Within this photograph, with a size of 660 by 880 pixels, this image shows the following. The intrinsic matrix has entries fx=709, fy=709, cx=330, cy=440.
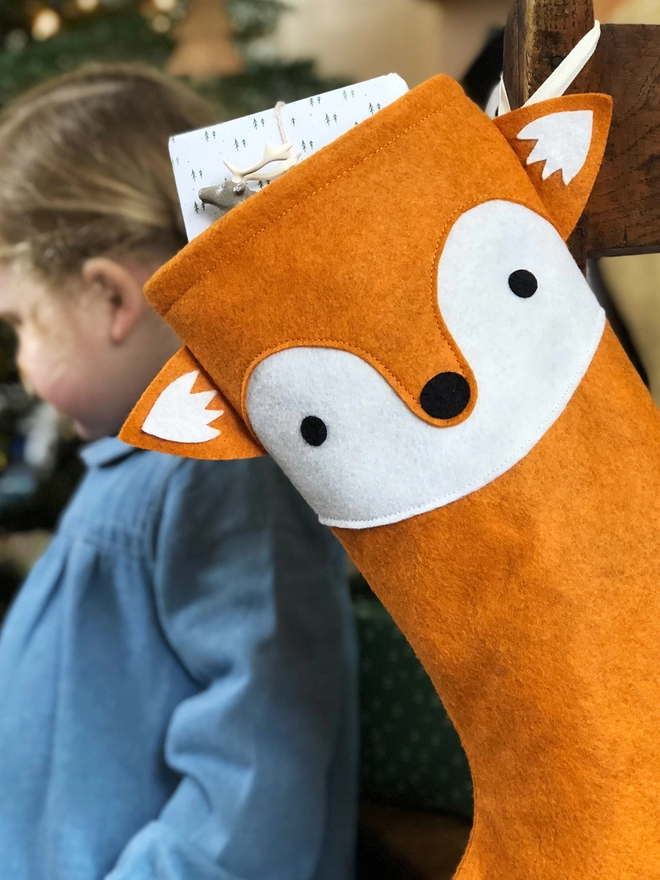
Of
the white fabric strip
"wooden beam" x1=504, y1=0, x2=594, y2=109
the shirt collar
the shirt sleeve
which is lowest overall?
the shirt sleeve

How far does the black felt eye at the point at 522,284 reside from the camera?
331 millimetres

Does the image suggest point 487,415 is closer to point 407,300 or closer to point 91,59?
point 407,300

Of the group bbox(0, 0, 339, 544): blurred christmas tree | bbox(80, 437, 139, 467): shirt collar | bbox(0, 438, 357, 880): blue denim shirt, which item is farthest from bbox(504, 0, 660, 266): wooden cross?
bbox(0, 0, 339, 544): blurred christmas tree

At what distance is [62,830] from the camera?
64 cm

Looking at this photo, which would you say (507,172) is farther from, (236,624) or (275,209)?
(236,624)

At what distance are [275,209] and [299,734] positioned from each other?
477mm

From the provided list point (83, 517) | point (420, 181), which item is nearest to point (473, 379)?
point (420, 181)

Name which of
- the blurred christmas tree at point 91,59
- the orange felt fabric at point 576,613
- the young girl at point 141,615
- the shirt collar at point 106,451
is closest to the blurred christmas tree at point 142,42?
the blurred christmas tree at point 91,59

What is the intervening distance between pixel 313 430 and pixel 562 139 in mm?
184

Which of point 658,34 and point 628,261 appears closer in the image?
point 658,34

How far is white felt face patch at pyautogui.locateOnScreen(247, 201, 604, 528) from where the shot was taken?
0.32 metres

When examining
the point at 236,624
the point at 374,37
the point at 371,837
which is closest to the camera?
the point at 236,624

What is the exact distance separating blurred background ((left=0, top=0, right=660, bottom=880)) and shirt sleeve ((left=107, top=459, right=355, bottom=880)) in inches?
8.7

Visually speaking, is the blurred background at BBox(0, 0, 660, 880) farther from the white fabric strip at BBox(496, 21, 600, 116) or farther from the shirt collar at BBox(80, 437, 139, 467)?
the shirt collar at BBox(80, 437, 139, 467)
